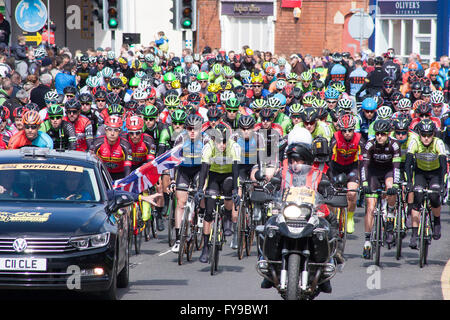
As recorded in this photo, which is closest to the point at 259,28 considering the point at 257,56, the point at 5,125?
the point at 257,56

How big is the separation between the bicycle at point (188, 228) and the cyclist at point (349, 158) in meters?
2.41

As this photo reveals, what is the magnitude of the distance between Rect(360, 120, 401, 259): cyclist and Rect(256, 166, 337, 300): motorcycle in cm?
438

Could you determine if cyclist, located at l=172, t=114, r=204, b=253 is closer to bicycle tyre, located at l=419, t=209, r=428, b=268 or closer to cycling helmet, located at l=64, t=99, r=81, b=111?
cycling helmet, located at l=64, t=99, r=81, b=111

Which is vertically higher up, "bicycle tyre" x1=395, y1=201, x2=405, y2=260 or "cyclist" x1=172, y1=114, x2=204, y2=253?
"cyclist" x1=172, y1=114, x2=204, y2=253

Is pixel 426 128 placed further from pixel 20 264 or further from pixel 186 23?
pixel 186 23

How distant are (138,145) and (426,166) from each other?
13.1ft

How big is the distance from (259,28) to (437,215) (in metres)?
36.0

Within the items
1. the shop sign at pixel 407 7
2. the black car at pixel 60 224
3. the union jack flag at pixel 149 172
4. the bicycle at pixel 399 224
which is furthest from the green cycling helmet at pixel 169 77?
the shop sign at pixel 407 7

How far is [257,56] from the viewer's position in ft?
102

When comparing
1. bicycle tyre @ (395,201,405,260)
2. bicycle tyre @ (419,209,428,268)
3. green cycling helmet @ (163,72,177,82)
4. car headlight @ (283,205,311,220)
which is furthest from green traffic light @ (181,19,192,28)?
car headlight @ (283,205,311,220)

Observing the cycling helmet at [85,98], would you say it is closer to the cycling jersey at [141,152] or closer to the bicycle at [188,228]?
the cycling jersey at [141,152]

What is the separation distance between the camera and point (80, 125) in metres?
15.2

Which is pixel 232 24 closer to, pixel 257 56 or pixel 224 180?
pixel 257 56

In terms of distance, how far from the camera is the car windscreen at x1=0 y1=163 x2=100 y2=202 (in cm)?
980
